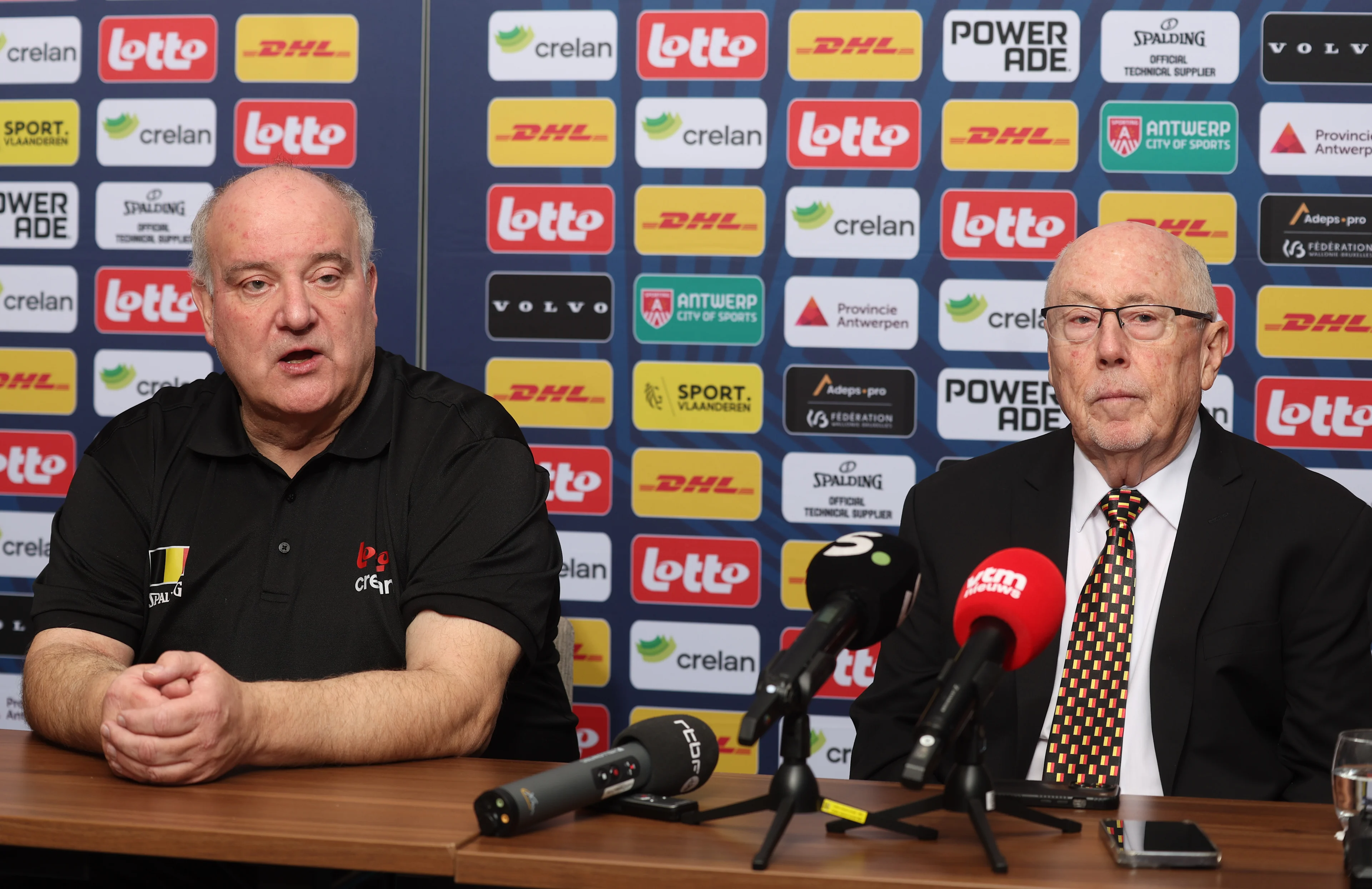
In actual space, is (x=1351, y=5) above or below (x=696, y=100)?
above

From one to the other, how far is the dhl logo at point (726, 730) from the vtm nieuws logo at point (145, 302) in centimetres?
149

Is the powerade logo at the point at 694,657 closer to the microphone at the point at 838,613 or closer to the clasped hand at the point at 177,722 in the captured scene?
the clasped hand at the point at 177,722

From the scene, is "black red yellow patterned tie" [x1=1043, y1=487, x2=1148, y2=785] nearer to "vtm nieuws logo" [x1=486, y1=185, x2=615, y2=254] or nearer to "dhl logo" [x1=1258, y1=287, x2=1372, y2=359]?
"dhl logo" [x1=1258, y1=287, x2=1372, y2=359]

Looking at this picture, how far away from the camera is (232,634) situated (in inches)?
74.4

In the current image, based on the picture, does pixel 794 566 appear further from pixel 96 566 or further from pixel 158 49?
pixel 158 49

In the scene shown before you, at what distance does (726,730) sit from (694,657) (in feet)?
0.63

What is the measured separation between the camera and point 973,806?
1233mm

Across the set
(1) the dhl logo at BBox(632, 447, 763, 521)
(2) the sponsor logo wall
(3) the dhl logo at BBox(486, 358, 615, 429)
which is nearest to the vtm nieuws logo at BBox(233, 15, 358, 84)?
(2) the sponsor logo wall

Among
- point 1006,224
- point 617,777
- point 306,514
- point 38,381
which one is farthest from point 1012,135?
point 38,381

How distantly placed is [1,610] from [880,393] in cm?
233

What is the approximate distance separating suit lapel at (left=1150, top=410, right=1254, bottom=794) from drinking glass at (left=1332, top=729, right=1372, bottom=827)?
52 cm

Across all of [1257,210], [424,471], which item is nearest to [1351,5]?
[1257,210]

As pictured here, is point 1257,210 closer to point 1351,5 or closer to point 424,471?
point 1351,5

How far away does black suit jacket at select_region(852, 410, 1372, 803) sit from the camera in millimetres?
1802
